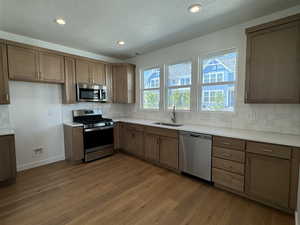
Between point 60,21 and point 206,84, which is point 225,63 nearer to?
point 206,84

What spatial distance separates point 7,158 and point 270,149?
13.1ft

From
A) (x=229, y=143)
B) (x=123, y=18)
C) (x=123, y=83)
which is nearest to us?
(x=229, y=143)

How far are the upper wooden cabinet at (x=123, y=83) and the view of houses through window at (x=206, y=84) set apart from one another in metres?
0.67

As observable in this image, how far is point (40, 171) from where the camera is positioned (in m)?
2.98

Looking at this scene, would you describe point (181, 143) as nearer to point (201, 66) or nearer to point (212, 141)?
point (212, 141)

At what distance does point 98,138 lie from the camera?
3.61m

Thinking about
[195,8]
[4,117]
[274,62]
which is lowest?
[4,117]

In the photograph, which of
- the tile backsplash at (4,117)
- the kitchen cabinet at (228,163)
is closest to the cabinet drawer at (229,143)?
the kitchen cabinet at (228,163)

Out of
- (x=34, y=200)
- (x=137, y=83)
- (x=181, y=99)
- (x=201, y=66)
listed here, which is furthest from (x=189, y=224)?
(x=137, y=83)

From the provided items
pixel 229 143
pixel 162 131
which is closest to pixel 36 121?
pixel 162 131

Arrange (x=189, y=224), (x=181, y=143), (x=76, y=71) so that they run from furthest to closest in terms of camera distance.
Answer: (x=76, y=71)
(x=181, y=143)
(x=189, y=224)

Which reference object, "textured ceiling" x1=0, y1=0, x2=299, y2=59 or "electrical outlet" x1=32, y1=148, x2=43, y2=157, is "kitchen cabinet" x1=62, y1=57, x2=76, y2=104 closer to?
"textured ceiling" x1=0, y1=0, x2=299, y2=59

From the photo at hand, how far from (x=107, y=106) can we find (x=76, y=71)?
A: 1347mm

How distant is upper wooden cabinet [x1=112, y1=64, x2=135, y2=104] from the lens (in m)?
4.21
